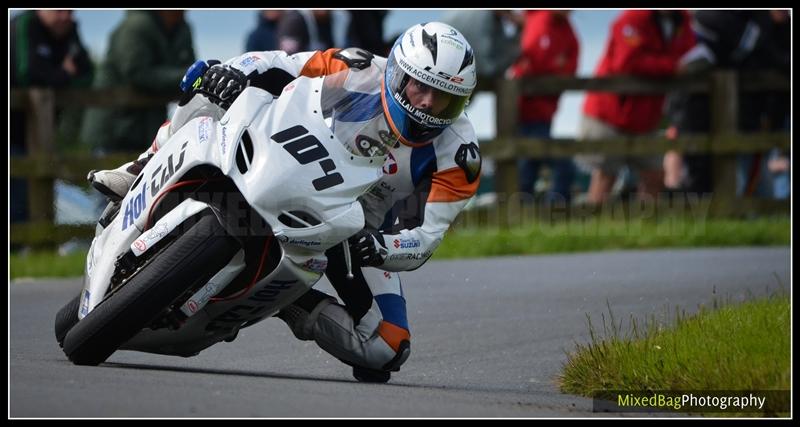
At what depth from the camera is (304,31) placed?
39.7 ft

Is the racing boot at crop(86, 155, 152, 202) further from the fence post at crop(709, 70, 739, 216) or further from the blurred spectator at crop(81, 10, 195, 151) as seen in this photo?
the fence post at crop(709, 70, 739, 216)

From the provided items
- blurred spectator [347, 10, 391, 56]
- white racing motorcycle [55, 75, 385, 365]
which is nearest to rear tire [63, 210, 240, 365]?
white racing motorcycle [55, 75, 385, 365]

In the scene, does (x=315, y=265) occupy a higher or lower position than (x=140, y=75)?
higher

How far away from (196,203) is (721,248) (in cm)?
822

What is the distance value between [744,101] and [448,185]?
30.8 feet

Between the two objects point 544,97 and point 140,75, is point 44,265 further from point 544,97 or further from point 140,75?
point 544,97

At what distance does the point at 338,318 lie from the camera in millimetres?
6695

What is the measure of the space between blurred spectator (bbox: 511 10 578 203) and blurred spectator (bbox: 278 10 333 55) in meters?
2.09

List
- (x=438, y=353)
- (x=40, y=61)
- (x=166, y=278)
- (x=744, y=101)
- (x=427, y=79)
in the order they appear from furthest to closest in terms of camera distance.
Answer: (x=744, y=101) → (x=40, y=61) → (x=438, y=353) → (x=427, y=79) → (x=166, y=278)

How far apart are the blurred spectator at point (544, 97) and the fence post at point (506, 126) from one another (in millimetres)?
256

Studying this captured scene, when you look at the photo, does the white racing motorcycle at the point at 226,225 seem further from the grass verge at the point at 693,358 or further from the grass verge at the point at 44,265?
the grass verge at the point at 44,265

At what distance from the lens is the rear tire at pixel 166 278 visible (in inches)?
227

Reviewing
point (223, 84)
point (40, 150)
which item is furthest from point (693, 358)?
point (40, 150)
